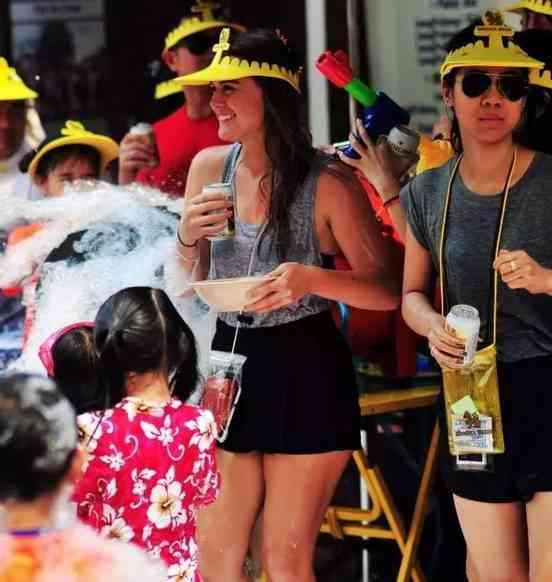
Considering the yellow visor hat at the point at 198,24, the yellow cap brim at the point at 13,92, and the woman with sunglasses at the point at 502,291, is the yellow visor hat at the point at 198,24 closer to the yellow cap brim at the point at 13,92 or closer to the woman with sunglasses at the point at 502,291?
the yellow cap brim at the point at 13,92

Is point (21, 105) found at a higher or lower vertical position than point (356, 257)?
higher

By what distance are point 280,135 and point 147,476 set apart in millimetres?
1188

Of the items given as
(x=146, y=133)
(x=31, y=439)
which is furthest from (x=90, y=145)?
(x=31, y=439)

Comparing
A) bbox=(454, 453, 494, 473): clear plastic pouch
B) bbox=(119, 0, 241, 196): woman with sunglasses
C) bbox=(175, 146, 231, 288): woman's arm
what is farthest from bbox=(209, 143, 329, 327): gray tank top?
bbox=(119, 0, 241, 196): woman with sunglasses

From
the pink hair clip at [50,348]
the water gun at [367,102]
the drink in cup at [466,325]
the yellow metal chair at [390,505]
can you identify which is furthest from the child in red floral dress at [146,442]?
the yellow metal chair at [390,505]

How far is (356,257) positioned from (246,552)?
36.8 inches

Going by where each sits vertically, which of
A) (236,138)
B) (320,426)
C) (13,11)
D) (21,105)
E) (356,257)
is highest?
(13,11)

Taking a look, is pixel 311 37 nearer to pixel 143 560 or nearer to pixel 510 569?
pixel 510 569

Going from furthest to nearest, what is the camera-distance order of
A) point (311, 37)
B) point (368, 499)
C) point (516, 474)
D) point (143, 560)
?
point (311, 37) → point (368, 499) → point (516, 474) → point (143, 560)

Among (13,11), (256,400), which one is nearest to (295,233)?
(256,400)

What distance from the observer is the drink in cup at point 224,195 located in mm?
4023

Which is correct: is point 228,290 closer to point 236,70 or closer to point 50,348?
point 50,348

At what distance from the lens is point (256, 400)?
4172 mm

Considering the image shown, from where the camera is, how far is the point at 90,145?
5520 millimetres
